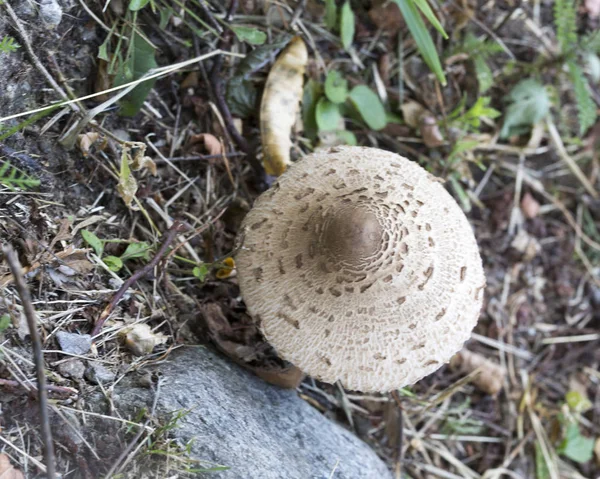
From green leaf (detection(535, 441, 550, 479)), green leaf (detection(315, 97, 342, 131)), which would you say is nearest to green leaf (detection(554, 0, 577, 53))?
green leaf (detection(315, 97, 342, 131))

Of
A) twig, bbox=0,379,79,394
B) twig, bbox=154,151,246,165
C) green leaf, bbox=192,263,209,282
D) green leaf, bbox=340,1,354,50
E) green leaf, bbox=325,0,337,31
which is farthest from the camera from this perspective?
green leaf, bbox=340,1,354,50

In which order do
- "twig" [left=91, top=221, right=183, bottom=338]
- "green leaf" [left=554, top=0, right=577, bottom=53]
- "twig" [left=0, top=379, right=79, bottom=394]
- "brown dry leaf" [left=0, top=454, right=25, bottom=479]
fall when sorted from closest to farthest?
"brown dry leaf" [left=0, top=454, right=25, bottom=479] → "twig" [left=0, top=379, right=79, bottom=394] → "twig" [left=91, top=221, right=183, bottom=338] → "green leaf" [left=554, top=0, right=577, bottom=53]

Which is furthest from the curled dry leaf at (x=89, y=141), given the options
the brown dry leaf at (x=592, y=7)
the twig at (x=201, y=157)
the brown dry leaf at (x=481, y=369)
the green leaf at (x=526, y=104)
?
the brown dry leaf at (x=592, y=7)

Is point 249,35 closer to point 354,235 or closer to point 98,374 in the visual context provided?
point 354,235

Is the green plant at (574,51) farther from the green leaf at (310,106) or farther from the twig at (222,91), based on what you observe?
the twig at (222,91)

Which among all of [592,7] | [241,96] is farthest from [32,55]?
[592,7]

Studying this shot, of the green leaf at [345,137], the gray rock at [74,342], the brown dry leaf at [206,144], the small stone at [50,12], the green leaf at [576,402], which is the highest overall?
the small stone at [50,12]

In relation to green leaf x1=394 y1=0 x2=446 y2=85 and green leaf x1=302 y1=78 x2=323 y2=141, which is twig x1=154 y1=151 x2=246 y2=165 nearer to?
green leaf x1=302 y1=78 x2=323 y2=141
